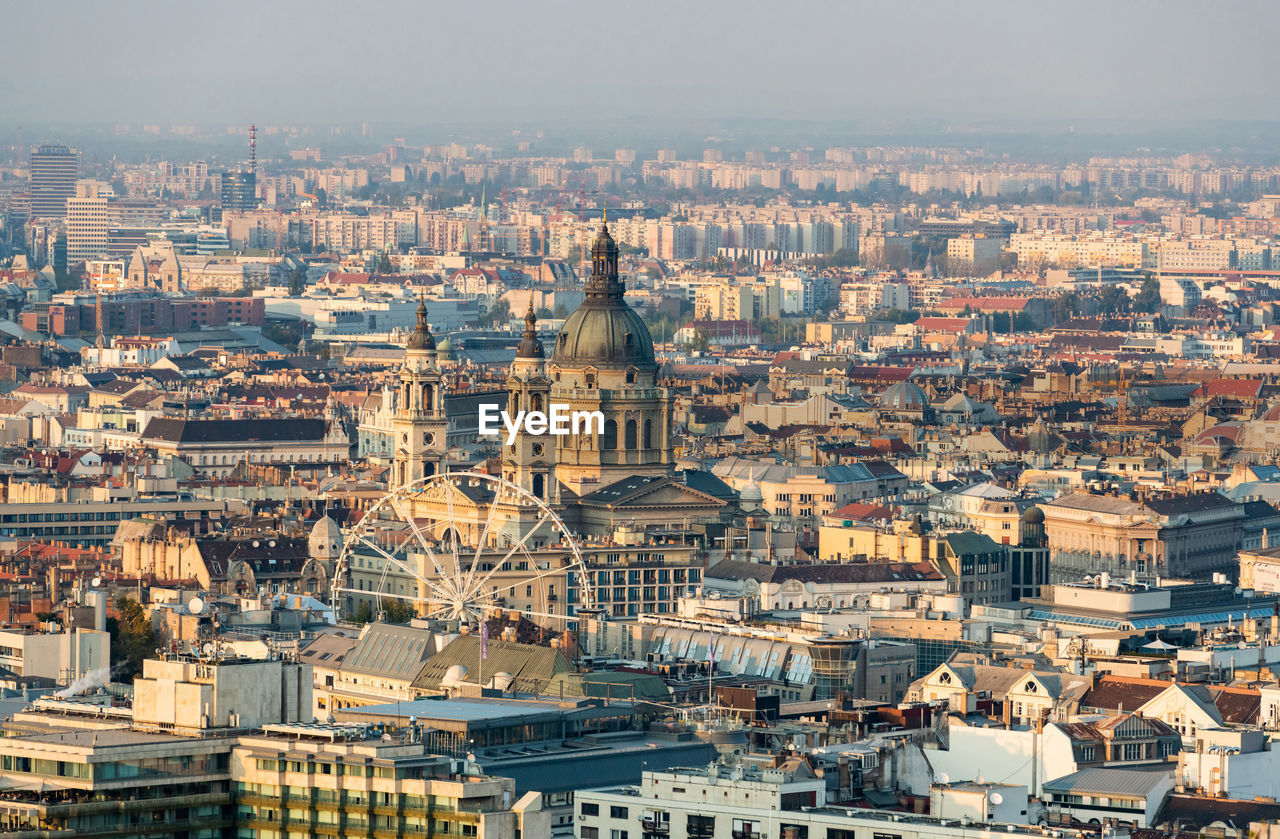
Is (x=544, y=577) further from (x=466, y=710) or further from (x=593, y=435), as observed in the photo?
(x=466, y=710)

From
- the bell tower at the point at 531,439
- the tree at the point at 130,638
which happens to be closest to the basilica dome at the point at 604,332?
the bell tower at the point at 531,439

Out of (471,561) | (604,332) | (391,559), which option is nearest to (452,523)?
(471,561)

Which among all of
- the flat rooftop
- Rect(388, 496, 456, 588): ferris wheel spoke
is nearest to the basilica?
Rect(388, 496, 456, 588): ferris wheel spoke

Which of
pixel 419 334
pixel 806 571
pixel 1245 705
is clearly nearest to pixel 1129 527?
pixel 806 571

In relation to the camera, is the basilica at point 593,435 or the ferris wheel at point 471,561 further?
the basilica at point 593,435

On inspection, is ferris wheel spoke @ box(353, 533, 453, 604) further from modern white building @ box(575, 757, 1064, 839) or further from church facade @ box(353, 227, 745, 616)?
modern white building @ box(575, 757, 1064, 839)

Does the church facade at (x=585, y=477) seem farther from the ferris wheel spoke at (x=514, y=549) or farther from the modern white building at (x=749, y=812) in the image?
the modern white building at (x=749, y=812)
